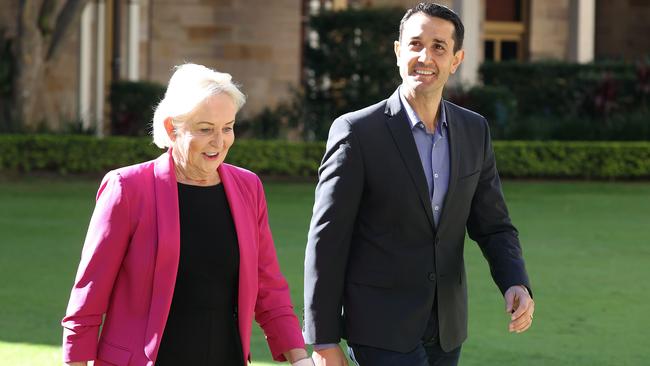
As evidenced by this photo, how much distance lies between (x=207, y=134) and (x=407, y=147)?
734mm

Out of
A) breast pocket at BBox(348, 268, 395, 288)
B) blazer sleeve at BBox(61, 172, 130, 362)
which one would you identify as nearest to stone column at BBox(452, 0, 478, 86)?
breast pocket at BBox(348, 268, 395, 288)

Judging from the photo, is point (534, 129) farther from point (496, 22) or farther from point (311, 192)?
point (496, 22)

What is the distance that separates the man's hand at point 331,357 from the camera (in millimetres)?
3932

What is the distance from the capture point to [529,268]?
10.5 meters

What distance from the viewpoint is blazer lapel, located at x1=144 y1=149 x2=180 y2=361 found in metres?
3.54

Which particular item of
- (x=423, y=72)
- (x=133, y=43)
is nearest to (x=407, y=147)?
(x=423, y=72)

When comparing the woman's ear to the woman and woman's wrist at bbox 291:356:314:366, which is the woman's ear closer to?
the woman

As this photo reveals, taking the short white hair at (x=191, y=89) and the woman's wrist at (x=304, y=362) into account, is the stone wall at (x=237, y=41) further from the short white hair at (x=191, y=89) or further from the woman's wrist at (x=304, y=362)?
the short white hair at (x=191, y=89)

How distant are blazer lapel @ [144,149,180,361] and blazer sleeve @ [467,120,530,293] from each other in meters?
1.10

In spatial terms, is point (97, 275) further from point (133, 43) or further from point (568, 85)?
point (133, 43)

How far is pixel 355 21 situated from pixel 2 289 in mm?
11967

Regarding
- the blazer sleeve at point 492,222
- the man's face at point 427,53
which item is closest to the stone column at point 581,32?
the blazer sleeve at point 492,222

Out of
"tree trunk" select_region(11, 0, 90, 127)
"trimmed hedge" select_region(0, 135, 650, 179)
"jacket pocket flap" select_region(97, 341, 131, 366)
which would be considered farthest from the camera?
"tree trunk" select_region(11, 0, 90, 127)

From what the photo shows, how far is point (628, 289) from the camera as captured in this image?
9.46 meters
